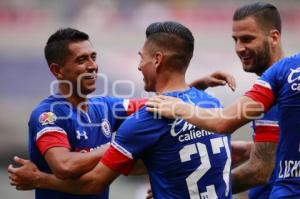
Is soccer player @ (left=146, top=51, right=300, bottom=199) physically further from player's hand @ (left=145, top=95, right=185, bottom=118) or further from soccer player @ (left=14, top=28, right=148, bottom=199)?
soccer player @ (left=14, top=28, right=148, bottom=199)

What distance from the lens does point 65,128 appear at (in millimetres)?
Answer: 5609

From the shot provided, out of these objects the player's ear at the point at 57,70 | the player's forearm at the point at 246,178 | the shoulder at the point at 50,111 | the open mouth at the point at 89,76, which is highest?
the player's ear at the point at 57,70

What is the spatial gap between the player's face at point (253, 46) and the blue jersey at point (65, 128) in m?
1.08

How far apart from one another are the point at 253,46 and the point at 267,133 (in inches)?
25.4

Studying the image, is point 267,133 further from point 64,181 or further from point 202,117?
point 64,181

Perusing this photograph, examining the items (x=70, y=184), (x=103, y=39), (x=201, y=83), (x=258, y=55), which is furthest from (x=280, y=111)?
(x=103, y=39)

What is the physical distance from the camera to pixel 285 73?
4766mm

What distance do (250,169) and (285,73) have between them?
128 centimetres

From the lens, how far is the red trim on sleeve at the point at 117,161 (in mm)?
4871

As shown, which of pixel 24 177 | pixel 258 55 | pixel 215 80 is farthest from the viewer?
pixel 215 80

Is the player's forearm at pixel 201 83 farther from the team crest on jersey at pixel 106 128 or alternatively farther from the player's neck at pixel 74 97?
the player's neck at pixel 74 97

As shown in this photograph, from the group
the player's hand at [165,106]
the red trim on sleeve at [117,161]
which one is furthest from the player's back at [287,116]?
the red trim on sleeve at [117,161]

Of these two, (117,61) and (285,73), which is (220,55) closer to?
(117,61)

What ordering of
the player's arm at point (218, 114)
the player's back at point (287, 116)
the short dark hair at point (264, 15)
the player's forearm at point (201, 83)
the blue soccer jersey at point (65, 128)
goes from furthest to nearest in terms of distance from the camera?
the player's forearm at point (201, 83) → the short dark hair at point (264, 15) → the blue soccer jersey at point (65, 128) → the player's back at point (287, 116) → the player's arm at point (218, 114)
